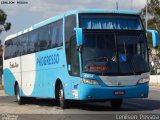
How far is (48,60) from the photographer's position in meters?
21.0

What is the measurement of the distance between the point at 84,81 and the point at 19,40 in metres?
9.72

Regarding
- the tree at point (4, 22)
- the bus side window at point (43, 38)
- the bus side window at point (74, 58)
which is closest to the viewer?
the bus side window at point (74, 58)

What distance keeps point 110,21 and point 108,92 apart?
252 cm

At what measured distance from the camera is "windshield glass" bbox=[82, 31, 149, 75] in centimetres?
1752

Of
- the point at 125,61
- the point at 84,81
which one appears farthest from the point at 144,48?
the point at 84,81

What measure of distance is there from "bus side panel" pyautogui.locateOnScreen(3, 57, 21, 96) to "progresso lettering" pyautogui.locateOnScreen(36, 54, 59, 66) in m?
4.09

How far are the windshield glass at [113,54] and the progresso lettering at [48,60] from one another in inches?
99.2

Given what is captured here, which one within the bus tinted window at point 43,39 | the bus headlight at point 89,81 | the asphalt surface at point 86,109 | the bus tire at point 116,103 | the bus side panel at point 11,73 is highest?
the bus tinted window at point 43,39

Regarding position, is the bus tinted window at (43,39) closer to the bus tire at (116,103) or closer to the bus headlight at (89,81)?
the bus tire at (116,103)

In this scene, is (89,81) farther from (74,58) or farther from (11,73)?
(11,73)

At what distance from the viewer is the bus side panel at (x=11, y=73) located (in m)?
26.6

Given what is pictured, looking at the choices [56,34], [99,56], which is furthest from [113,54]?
[56,34]

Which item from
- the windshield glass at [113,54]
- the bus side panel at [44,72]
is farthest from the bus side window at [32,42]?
the windshield glass at [113,54]

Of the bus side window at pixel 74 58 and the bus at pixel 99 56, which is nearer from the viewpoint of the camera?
the bus at pixel 99 56
